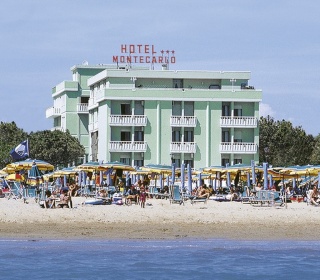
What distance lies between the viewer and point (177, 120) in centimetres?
8962

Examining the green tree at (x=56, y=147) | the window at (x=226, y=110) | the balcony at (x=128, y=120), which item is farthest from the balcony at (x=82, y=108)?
the window at (x=226, y=110)

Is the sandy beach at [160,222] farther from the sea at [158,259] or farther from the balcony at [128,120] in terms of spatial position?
the balcony at [128,120]

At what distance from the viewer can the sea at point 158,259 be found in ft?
104

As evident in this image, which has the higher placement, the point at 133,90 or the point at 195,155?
the point at 133,90

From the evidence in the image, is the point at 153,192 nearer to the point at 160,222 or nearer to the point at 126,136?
the point at 160,222

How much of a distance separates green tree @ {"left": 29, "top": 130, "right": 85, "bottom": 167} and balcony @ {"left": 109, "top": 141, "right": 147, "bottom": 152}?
10.6 metres

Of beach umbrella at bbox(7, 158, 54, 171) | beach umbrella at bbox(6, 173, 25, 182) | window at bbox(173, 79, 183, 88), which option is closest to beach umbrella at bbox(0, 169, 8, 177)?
beach umbrella at bbox(6, 173, 25, 182)

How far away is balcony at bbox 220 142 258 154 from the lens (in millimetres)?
89125

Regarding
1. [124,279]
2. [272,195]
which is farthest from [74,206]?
[124,279]

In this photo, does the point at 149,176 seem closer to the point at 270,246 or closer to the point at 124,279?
the point at 270,246

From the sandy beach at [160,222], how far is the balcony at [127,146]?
42.4m

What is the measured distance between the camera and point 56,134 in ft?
Answer: 325

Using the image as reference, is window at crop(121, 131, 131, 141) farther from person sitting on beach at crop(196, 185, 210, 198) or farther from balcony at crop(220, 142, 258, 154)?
person sitting on beach at crop(196, 185, 210, 198)

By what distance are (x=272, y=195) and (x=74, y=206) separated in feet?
29.7
